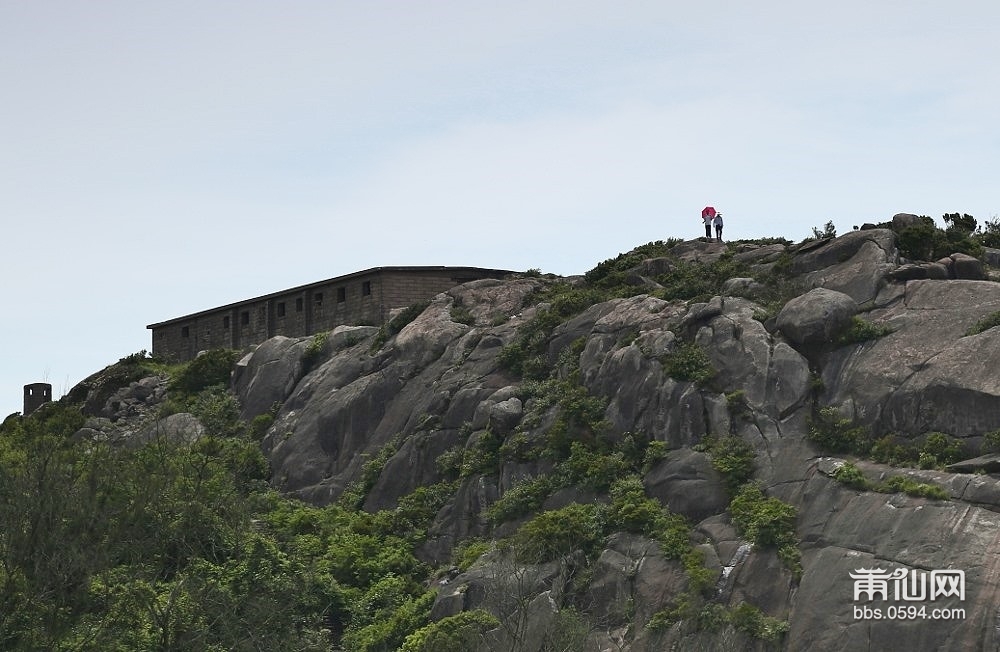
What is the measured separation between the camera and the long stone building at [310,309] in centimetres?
7675

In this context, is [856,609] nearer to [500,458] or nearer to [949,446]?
[949,446]

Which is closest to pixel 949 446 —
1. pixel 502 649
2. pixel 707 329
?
pixel 707 329

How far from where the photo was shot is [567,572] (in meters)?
50.8

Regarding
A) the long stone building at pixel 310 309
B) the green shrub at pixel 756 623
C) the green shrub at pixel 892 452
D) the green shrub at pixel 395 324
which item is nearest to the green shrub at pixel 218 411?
the long stone building at pixel 310 309

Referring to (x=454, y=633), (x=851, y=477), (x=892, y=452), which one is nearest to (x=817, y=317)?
(x=892, y=452)

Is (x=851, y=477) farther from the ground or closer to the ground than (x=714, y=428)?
closer to the ground

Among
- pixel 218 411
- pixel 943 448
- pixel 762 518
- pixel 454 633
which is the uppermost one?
pixel 218 411

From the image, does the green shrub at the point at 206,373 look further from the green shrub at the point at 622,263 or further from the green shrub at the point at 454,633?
the green shrub at the point at 454,633

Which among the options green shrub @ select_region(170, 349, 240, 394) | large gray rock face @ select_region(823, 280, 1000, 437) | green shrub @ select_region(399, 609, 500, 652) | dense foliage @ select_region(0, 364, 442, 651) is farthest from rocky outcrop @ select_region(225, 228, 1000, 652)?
green shrub @ select_region(170, 349, 240, 394)

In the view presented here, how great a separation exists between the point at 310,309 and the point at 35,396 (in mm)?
19631

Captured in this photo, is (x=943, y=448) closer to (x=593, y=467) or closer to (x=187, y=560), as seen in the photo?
(x=593, y=467)

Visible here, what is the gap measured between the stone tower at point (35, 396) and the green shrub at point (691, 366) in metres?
45.9

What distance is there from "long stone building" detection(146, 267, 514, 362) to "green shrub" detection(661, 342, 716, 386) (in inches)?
891

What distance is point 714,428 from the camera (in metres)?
54.0
